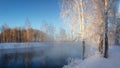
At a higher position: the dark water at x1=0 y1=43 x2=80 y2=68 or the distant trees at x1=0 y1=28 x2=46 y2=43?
the distant trees at x1=0 y1=28 x2=46 y2=43

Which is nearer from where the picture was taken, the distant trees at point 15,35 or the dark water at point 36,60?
the dark water at point 36,60

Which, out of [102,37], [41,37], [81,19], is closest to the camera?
[102,37]

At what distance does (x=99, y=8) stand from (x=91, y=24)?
73.5 inches

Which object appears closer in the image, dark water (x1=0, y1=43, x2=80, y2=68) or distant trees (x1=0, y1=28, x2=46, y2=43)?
dark water (x1=0, y1=43, x2=80, y2=68)

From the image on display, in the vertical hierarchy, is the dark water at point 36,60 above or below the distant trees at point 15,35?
below

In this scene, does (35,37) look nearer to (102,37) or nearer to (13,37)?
(13,37)

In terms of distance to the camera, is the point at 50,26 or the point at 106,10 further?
the point at 50,26

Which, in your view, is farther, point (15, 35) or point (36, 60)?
point (15, 35)

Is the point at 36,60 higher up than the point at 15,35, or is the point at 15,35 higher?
the point at 15,35

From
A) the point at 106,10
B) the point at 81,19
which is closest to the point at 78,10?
the point at 81,19

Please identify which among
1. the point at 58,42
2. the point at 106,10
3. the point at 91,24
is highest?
the point at 106,10

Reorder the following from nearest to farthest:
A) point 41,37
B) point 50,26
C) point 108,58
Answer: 1. point 108,58
2. point 50,26
3. point 41,37

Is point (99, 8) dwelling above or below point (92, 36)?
above

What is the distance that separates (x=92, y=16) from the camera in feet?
62.4
